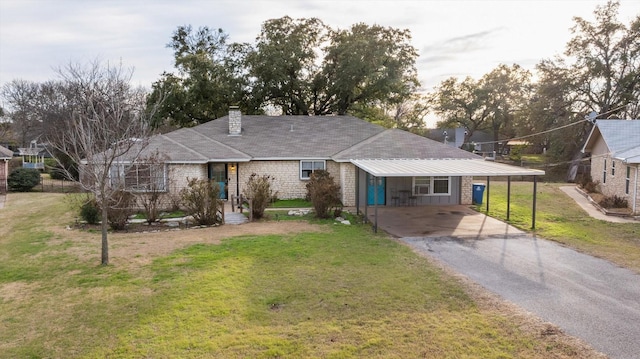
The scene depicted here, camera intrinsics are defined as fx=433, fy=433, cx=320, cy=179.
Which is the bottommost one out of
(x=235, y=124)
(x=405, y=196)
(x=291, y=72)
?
(x=405, y=196)

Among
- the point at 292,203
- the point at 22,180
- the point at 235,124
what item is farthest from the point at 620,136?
the point at 22,180

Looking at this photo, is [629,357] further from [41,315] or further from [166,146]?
[166,146]

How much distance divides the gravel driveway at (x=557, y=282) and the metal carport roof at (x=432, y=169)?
2.26 m

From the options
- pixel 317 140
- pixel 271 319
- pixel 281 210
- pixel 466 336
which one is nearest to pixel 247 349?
pixel 271 319

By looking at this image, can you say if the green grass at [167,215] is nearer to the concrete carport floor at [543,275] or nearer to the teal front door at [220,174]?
the teal front door at [220,174]

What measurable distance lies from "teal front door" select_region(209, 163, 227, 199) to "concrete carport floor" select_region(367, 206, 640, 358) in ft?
29.2

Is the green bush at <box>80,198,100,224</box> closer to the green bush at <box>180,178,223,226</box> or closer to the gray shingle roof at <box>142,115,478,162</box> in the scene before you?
the green bush at <box>180,178,223,226</box>

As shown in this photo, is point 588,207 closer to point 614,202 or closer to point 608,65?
point 614,202

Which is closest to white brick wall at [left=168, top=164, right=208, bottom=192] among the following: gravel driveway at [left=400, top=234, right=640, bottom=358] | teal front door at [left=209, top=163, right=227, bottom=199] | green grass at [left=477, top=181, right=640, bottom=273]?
teal front door at [left=209, top=163, right=227, bottom=199]

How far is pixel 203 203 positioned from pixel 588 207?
59.2ft

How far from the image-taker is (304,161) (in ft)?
72.8

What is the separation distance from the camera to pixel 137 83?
37.4m

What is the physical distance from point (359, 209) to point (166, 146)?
9.79 meters

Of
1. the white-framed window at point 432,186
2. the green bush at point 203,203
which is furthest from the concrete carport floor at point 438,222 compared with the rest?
the green bush at point 203,203
